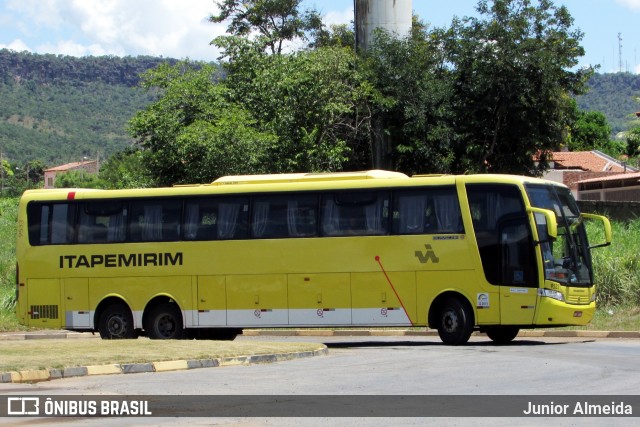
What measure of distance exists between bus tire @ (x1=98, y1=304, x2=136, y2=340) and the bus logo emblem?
280 inches

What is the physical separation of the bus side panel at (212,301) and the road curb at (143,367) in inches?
198

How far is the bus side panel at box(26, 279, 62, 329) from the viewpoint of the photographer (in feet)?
83.0

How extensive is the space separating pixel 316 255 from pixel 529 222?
4.74 meters

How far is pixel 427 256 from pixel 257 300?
4.11m

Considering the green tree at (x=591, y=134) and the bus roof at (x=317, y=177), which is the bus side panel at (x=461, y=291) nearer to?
the bus roof at (x=317, y=177)

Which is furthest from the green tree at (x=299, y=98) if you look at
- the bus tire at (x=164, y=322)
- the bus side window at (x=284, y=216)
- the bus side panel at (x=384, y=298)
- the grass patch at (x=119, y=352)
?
the grass patch at (x=119, y=352)

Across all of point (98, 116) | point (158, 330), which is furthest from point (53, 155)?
point (158, 330)

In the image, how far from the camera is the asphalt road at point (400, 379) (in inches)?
504

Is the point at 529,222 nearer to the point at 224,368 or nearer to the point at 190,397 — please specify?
the point at 224,368

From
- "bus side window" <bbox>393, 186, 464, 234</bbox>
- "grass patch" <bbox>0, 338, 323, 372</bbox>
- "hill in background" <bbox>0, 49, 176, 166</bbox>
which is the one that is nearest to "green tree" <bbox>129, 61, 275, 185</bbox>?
"bus side window" <bbox>393, 186, 464, 234</bbox>

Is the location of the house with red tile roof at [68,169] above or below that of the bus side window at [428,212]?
above

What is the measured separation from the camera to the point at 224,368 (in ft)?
55.5

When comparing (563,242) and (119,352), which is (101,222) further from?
(563,242)

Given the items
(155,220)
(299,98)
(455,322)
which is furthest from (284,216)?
(299,98)
